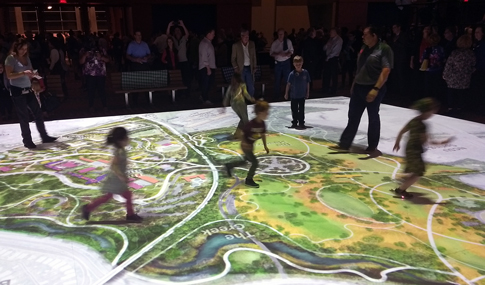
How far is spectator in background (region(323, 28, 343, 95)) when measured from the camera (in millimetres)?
11531

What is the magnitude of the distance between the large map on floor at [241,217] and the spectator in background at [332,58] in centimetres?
→ 510

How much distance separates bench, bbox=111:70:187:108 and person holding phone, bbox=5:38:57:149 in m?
3.22

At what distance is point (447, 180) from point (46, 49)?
12376 millimetres

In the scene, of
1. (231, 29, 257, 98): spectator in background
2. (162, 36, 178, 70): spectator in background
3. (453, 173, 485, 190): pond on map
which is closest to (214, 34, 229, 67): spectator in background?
(162, 36, 178, 70): spectator in background

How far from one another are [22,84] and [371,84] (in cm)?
532

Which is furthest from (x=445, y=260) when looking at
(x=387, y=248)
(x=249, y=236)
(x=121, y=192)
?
(x=121, y=192)

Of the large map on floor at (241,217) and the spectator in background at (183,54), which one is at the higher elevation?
the spectator in background at (183,54)

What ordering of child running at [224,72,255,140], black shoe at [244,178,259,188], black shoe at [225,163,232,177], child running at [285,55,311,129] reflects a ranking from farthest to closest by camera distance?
child running at [285,55,311,129] → child running at [224,72,255,140] → black shoe at [225,163,232,177] → black shoe at [244,178,259,188]

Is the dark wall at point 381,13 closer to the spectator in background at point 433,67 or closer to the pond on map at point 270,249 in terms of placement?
the spectator in background at point 433,67

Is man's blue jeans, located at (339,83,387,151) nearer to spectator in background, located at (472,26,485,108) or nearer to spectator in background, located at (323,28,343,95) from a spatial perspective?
spectator in background, located at (472,26,485,108)

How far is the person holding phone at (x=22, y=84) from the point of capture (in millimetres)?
6168

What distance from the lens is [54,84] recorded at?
9.98m

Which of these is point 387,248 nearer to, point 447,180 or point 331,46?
point 447,180

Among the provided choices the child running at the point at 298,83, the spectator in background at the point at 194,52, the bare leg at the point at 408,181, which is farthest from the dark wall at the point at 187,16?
the bare leg at the point at 408,181
